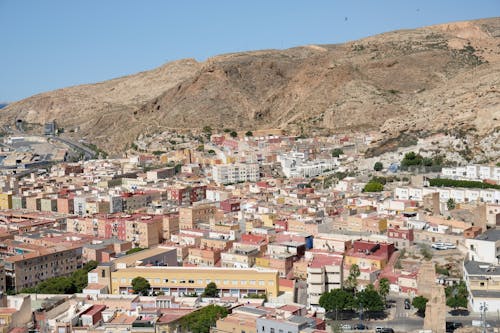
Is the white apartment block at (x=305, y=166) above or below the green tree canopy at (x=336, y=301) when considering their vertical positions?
above

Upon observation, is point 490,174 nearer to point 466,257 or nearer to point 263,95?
point 466,257

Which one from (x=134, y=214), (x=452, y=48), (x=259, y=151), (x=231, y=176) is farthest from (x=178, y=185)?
(x=452, y=48)

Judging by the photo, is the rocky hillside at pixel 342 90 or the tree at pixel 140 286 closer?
the tree at pixel 140 286

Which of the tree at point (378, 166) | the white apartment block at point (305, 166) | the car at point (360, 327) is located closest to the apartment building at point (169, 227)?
the car at point (360, 327)

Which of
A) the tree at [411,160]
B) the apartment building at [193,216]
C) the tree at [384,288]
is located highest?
the tree at [411,160]

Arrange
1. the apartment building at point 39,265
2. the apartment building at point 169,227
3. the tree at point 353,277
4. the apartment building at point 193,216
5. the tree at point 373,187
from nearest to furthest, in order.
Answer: the tree at point 353,277 → the apartment building at point 39,265 → the apartment building at point 169,227 → the apartment building at point 193,216 → the tree at point 373,187

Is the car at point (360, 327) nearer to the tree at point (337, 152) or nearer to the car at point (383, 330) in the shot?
the car at point (383, 330)

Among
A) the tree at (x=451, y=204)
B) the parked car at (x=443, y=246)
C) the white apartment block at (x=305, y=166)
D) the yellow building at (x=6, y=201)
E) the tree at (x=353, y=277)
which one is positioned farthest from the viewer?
the white apartment block at (x=305, y=166)

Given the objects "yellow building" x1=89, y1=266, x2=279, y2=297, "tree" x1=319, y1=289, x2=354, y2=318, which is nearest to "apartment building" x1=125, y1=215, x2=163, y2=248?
"yellow building" x1=89, y1=266, x2=279, y2=297
